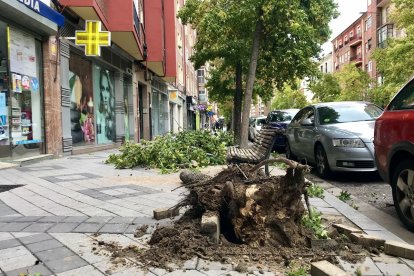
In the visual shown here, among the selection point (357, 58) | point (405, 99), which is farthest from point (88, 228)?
point (357, 58)

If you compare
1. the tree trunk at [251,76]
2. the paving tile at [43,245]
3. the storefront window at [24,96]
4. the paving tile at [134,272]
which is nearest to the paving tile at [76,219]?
the paving tile at [43,245]

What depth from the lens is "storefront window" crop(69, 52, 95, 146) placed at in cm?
1291

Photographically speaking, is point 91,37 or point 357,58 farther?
point 357,58

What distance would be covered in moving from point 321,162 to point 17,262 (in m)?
6.29

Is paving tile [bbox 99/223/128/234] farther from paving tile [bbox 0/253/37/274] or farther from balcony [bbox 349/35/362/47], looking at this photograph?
balcony [bbox 349/35/362/47]

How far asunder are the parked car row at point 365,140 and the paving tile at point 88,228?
3.26 meters

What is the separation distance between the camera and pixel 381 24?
53719 mm

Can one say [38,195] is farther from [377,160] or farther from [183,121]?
[183,121]

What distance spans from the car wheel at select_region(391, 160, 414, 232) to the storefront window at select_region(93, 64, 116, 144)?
488 inches

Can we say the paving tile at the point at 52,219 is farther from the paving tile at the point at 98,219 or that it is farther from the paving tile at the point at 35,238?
the paving tile at the point at 35,238

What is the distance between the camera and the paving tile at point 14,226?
4034 millimetres

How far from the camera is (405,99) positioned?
4703 millimetres

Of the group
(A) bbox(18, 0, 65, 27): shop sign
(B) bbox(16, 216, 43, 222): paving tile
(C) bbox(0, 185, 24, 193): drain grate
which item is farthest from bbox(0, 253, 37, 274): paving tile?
(A) bbox(18, 0, 65, 27): shop sign

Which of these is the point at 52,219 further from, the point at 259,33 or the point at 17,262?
the point at 259,33
